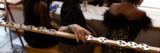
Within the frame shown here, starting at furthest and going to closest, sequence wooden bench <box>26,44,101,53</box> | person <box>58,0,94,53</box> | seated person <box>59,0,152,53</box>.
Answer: wooden bench <box>26,44,101,53</box> < person <box>58,0,94,53</box> < seated person <box>59,0,152,53</box>

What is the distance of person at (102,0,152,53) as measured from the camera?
1413 millimetres

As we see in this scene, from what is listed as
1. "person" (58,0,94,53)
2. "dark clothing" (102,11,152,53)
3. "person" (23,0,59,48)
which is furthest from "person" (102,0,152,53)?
"person" (23,0,59,48)

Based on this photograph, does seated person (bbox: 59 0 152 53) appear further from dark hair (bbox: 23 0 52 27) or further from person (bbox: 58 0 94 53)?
dark hair (bbox: 23 0 52 27)

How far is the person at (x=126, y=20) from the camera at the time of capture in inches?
55.6

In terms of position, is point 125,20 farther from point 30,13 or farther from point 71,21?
point 30,13

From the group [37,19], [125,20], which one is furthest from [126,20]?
[37,19]

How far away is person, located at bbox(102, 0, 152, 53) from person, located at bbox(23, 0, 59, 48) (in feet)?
1.82

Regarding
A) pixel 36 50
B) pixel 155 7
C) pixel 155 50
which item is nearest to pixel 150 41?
pixel 155 7

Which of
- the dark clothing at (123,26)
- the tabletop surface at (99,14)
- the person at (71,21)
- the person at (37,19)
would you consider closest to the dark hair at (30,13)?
the person at (37,19)

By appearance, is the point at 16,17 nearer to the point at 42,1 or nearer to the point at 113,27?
the point at 42,1

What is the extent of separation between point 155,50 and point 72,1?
819 mm

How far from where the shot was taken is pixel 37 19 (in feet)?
5.48

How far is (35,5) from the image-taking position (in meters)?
1.60

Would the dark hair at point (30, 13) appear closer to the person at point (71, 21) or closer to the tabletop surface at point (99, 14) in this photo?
the person at point (71, 21)
